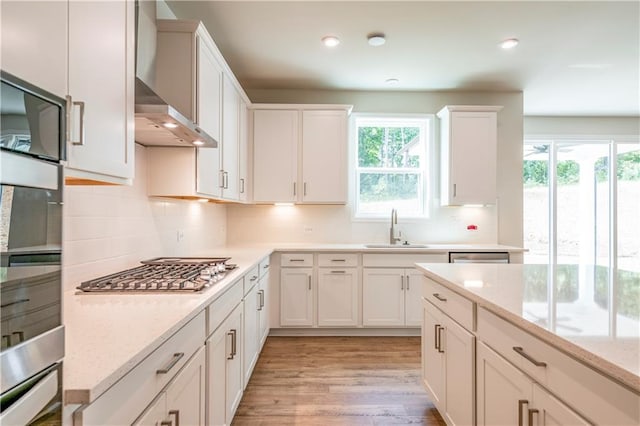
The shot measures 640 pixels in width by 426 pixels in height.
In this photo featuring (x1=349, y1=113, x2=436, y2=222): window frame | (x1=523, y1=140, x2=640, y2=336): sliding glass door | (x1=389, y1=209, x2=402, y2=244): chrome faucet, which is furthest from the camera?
Result: (x1=523, y1=140, x2=640, y2=336): sliding glass door

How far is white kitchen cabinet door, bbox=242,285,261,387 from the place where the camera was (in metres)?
2.29

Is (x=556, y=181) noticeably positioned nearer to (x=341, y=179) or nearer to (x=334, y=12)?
(x=341, y=179)

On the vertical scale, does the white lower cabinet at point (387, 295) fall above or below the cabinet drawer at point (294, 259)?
below

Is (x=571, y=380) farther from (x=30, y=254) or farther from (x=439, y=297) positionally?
(x=30, y=254)

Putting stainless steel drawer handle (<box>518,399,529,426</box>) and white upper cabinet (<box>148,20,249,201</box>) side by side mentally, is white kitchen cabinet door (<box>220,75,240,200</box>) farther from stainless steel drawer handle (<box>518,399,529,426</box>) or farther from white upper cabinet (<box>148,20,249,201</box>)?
stainless steel drawer handle (<box>518,399,529,426</box>)

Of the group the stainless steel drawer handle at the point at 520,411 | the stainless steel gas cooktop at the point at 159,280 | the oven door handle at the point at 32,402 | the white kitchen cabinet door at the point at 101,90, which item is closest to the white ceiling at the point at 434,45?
the white kitchen cabinet door at the point at 101,90

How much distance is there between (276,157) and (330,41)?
1.36 metres

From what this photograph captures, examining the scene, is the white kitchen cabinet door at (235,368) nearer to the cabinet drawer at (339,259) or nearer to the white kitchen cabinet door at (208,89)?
the white kitchen cabinet door at (208,89)

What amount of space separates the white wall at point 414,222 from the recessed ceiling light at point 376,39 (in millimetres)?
1205

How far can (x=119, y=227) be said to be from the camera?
200 cm

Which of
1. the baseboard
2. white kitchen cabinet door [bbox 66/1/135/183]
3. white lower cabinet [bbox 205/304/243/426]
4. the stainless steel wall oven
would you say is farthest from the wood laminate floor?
the stainless steel wall oven

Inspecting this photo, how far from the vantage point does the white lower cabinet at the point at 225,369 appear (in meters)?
1.55

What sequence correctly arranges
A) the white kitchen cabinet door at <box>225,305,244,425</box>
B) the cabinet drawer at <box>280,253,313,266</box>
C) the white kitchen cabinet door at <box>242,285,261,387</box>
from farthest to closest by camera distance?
the cabinet drawer at <box>280,253,313,266</box> → the white kitchen cabinet door at <box>242,285,261,387</box> → the white kitchen cabinet door at <box>225,305,244,425</box>

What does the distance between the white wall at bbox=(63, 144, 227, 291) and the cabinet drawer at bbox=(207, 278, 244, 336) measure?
660 millimetres
